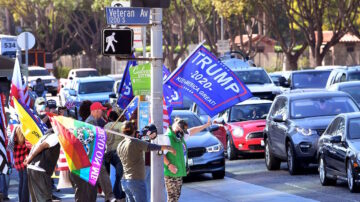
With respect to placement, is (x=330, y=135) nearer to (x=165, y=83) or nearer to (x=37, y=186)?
(x=165, y=83)

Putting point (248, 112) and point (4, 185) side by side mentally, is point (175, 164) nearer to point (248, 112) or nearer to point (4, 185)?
point (4, 185)

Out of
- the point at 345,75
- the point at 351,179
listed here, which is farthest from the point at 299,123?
the point at 345,75

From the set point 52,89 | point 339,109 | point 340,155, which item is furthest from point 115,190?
point 52,89

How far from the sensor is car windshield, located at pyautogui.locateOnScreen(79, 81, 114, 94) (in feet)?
132

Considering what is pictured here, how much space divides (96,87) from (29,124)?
25349 mm

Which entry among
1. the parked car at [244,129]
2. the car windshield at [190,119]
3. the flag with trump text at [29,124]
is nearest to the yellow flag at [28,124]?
the flag with trump text at [29,124]

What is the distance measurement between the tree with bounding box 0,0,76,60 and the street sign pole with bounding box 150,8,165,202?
59673mm

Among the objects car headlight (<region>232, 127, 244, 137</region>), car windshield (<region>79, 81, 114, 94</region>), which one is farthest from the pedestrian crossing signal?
car windshield (<region>79, 81, 114, 94</region>)

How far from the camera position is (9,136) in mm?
17375

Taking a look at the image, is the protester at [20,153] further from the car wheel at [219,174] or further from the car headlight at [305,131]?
the car headlight at [305,131]

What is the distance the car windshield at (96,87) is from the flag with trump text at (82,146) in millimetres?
27157

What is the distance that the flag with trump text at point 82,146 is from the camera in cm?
1270

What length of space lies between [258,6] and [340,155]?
40214 mm

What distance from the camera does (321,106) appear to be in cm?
2123
